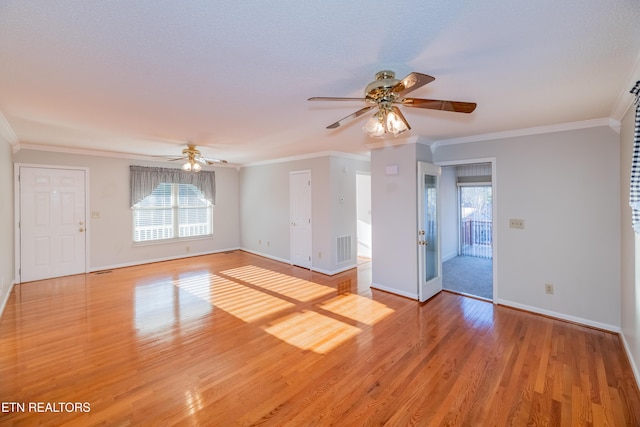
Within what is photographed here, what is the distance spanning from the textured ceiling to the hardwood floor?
7.58 ft

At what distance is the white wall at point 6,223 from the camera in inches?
144

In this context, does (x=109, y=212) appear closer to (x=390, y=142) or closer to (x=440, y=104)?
(x=390, y=142)

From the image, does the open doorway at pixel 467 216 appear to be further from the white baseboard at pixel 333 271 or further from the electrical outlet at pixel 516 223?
the electrical outlet at pixel 516 223

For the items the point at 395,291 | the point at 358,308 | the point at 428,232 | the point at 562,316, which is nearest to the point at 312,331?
the point at 358,308

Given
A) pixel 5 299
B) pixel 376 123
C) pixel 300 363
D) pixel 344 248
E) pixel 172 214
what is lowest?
pixel 300 363

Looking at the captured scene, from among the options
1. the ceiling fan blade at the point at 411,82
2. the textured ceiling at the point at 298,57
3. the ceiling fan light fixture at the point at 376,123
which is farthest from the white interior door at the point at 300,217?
the ceiling fan blade at the point at 411,82

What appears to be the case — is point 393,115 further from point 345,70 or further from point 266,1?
point 266,1

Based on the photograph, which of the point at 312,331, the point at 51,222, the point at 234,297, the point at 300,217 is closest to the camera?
the point at 312,331

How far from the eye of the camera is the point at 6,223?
13.2 feet

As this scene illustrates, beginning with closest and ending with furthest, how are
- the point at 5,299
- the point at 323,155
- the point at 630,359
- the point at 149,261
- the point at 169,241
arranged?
the point at 630,359 < the point at 5,299 < the point at 323,155 < the point at 149,261 < the point at 169,241

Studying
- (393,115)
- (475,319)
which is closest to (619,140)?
(475,319)

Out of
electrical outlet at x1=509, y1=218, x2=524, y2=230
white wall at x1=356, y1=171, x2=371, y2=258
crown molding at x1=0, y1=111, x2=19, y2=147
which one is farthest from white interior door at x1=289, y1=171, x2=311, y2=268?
crown molding at x1=0, y1=111, x2=19, y2=147

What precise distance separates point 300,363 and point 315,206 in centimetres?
337

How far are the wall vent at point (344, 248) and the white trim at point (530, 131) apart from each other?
230 cm
